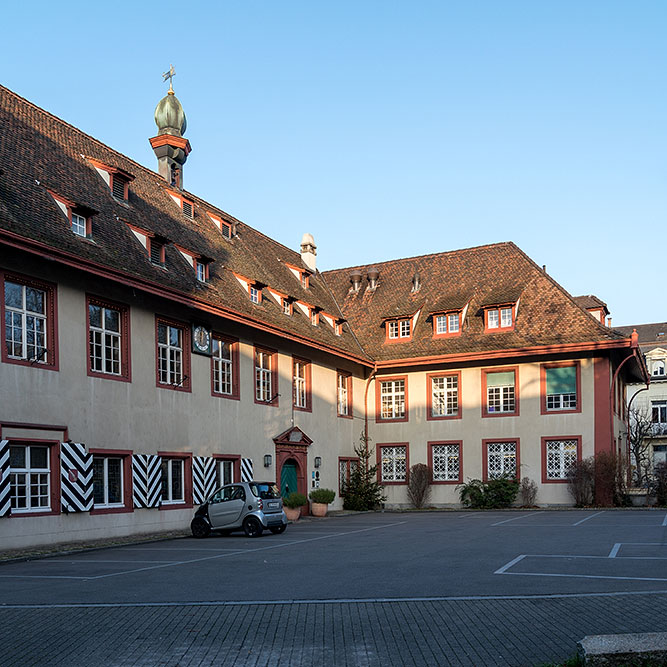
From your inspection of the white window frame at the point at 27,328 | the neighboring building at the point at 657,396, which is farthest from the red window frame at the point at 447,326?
the neighboring building at the point at 657,396

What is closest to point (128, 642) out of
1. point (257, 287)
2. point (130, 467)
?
point (130, 467)

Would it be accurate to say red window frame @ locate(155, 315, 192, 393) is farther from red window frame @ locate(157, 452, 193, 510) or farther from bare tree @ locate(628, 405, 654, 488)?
bare tree @ locate(628, 405, 654, 488)

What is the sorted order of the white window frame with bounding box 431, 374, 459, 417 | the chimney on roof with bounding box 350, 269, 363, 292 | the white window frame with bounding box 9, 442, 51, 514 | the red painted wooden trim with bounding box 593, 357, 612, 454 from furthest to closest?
the chimney on roof with bounding box 350, 269, 363, 292 < the white window frame with bounding box 431, 374, 459, 417 < the red painted wooden trim with bounding box 593, 357, 612, 454 < the white window frame with bounding box 9, 442, 51, 514

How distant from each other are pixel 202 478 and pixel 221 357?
Answer: 379 centimetres

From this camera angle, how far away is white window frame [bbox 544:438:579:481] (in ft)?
103

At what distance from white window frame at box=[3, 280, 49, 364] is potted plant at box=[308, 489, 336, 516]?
13.5 meters

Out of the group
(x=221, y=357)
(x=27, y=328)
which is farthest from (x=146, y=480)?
(x=27, y=328)

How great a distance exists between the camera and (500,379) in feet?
109

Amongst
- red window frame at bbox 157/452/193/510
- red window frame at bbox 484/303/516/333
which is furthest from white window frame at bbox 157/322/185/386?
red window frame at bbox 484/303/516/333

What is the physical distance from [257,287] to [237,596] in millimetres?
18380

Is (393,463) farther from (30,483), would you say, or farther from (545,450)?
(30,483)

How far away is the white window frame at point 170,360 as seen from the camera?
2291cm

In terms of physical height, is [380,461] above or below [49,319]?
below

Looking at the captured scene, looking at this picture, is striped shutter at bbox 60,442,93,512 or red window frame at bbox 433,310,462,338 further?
red window frame at bbox 433,310,462,338
